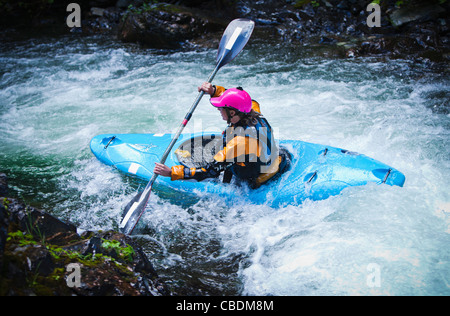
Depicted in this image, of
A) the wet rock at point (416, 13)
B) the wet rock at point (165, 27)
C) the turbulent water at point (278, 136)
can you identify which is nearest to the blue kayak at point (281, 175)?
the turbulent water at point (278, 136)

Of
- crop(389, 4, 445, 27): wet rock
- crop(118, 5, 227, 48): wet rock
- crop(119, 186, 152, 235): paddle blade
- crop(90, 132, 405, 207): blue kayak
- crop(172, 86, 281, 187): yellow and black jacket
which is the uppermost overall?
crop(389, 4, 445, 27): wet rock

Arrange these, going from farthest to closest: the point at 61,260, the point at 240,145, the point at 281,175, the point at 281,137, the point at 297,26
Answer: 1. the point at 297,26
2. the point at 281,137
3. the point at 281,175
4. the point at 240,145
5. the point at 61,260

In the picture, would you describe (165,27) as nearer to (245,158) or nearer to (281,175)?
(281,175)

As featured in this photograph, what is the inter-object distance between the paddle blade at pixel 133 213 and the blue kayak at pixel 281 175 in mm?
445

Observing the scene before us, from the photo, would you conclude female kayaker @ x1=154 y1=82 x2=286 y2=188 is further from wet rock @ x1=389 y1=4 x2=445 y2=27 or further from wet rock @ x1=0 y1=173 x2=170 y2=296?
wet rock @ x1=389 y1=4 x2=445 y2=27

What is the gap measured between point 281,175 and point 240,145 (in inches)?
29.4

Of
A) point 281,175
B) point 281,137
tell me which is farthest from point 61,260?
point 281,137

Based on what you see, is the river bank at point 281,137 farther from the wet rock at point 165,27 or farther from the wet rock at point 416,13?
the wet rock at point 416,13

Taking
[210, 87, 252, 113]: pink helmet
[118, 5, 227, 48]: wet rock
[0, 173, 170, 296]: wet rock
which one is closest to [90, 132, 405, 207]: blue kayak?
[210, 87, 252, 113]: pink helmet

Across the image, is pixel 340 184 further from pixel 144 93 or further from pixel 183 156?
pixel 144 93

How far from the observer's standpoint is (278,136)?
4910mm

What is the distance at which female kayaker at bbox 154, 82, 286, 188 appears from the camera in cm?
282

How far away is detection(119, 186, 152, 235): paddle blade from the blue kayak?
0.45 m

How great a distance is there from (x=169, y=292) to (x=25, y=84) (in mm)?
5606
